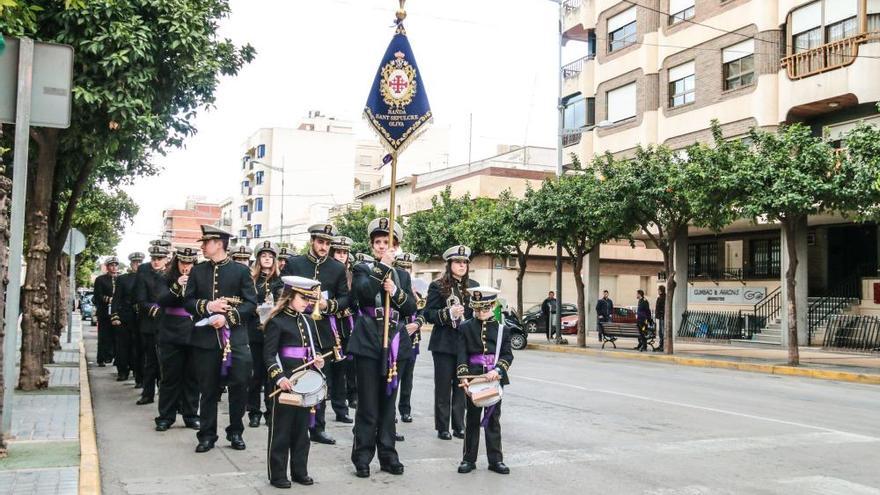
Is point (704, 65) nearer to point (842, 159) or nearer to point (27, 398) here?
point (842, 159)

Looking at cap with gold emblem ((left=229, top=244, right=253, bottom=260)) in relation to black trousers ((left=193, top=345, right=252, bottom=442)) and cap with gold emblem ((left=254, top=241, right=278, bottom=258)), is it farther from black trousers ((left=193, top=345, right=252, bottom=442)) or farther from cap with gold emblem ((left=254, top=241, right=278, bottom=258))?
black trousers ((left=193, top=345, right=252, bottom=442))

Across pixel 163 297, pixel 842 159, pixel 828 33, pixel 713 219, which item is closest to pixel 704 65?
→ pixel 828 33

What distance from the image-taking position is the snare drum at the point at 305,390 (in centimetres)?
669

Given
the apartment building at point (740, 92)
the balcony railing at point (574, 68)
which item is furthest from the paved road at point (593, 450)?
the balcony railing at point (574, 68)

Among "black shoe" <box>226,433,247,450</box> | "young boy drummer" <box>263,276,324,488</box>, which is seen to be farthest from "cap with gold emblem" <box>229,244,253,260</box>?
"young boy drummer" <box>263,276,324,488</box>

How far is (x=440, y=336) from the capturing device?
9328 millimetres

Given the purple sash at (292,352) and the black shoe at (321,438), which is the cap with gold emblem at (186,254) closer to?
the black shoe at (321,438)

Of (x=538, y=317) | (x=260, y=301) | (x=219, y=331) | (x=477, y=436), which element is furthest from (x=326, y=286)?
(x=538, y=317)

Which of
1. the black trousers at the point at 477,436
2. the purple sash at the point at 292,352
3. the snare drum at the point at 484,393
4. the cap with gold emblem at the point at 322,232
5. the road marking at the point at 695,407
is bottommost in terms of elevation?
the road marking at the point at 695,407

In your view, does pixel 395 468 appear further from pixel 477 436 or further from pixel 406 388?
pixel 406 388

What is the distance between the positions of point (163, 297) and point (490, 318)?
3994mm

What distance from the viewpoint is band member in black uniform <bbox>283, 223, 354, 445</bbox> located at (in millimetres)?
8969

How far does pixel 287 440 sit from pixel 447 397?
2807 millimetres

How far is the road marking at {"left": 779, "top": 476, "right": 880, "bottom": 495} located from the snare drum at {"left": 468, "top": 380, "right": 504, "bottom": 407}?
2543mm
